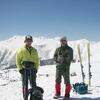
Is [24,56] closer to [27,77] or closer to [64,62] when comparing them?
[27,77]

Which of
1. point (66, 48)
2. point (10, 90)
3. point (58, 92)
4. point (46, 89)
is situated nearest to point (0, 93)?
point (10, 90)

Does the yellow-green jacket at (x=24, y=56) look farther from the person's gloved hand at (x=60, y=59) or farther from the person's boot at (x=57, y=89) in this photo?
the person's boot at (x=57, y=89)

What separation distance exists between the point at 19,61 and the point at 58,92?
2.53 meters

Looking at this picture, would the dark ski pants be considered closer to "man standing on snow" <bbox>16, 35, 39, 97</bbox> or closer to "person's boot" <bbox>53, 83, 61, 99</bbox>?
"man standing on snow" <bbox>16, 35, 39, 97</bbox>

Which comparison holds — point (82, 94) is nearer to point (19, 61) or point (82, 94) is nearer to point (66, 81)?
point (66, 81)

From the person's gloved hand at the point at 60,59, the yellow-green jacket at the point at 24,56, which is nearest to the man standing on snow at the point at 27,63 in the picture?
the yellow-green jacket at the point at 24,56

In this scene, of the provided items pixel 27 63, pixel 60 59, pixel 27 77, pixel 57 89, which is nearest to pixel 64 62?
pixel 60 59

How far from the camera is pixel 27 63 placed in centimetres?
1248

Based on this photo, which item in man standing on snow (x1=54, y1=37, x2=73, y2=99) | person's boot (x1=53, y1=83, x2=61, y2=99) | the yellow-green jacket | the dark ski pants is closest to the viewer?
the dark ski pants

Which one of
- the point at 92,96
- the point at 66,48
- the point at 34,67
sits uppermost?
the point at 66,48

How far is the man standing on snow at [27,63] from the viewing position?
12.3 meters

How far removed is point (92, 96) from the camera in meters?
13.8

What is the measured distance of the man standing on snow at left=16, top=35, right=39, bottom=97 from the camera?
12344mm

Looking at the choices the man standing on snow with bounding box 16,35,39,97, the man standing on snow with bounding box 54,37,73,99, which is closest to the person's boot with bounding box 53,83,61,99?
the man standing on snow with bounding box 54,37,73,99
